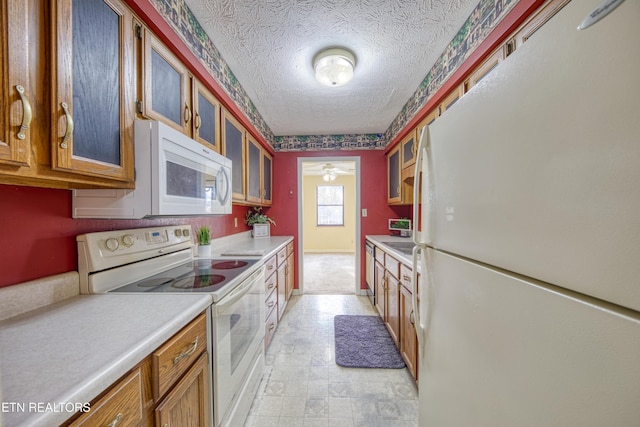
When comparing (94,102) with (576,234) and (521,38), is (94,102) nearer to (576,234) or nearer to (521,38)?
(576,234)

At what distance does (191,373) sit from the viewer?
2.77ft

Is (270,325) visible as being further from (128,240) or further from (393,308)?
(128,240)

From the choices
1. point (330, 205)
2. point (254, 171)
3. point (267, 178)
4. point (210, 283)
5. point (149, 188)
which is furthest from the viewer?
point (330, 205)

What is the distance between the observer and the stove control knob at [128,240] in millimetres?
1154

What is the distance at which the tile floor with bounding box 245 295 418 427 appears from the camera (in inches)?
55.5

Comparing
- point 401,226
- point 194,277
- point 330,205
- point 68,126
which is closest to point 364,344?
point 401,226

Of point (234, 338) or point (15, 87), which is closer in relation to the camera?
point (15, 87)

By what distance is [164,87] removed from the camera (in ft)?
3.87

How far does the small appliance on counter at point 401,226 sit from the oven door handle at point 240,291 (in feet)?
6.75

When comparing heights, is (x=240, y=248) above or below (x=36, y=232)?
below

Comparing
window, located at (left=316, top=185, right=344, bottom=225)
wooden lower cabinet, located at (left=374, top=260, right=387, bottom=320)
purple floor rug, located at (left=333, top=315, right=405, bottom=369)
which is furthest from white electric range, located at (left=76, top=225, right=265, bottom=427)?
window, located at (left=316, top=185, right=344, bottom=225)

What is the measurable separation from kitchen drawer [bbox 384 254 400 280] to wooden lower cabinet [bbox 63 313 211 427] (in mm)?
1454

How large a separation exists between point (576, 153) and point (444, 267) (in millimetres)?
525

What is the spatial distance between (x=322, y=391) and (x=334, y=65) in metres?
2.31
